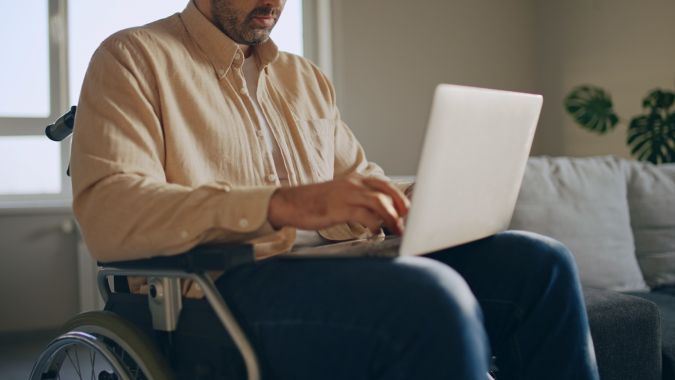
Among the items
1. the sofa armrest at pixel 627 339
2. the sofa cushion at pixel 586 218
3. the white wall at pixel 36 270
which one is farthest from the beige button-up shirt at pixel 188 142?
the white wall at pixel 36 270

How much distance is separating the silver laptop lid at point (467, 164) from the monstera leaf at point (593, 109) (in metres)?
2.42

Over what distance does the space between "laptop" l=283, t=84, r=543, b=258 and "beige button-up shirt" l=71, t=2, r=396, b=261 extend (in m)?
0.15

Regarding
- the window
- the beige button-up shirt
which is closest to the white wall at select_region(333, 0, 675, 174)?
the window

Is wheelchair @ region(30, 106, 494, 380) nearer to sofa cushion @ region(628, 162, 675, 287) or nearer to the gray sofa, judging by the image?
the gray sofa

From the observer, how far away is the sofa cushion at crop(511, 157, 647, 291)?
7.43ft

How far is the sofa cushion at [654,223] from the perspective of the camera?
2330mm

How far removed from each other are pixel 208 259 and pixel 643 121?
A: 2773mm

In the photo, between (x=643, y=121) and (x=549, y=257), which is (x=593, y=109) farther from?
(x=549, y=257)

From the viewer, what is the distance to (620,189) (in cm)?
240

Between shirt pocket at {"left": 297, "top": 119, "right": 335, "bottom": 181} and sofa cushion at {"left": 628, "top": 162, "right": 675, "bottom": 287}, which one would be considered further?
sofa cushion at {"left": 628, "top": 162, "right": 675, "bottom": 287}

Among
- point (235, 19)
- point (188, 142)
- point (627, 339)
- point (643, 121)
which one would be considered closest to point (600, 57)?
point (643, 121)

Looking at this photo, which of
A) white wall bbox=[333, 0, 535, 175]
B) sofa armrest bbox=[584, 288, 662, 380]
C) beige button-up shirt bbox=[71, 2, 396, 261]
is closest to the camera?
beige button-up shirt bbox=[71, 2, 396, 261]

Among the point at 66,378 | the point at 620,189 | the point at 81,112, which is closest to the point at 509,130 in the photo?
the point at 81,112

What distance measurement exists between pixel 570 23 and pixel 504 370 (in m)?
3.05
